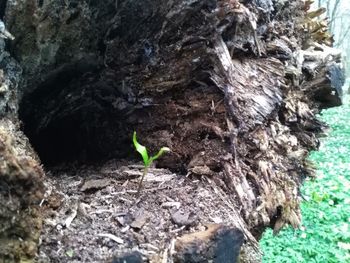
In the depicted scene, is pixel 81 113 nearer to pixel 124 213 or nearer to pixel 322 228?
pixel 124 213

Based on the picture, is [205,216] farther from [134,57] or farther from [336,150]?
[336,150]

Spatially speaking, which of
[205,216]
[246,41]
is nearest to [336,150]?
[246,41]

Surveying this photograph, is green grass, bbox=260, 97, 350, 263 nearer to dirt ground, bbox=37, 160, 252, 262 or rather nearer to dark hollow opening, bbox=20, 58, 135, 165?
dark hollow opening, bbox=20, 58, 135, 165

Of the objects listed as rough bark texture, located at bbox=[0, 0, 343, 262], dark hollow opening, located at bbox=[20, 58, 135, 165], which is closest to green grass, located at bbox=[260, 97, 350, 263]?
rough bark texture, located at bbox=[0, 0, 343, 262]

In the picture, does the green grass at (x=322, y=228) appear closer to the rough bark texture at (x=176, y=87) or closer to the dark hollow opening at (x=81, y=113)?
the rough bark texture at (x=176, y=87)

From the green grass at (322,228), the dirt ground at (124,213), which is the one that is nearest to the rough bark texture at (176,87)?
the dirt ground at (124,213)
